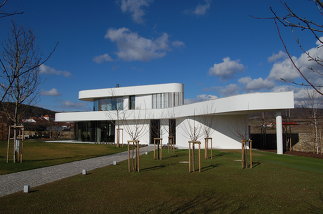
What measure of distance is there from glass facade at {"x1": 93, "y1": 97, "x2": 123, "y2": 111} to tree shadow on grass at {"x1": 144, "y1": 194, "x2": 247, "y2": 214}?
30.2 m

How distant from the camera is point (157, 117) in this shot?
32.7 metres

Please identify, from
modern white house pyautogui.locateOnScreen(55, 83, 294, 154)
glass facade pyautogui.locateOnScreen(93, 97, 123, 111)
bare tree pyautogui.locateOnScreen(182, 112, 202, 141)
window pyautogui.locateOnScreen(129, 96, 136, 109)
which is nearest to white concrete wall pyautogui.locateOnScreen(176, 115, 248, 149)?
modern white house pyautogui.locateOnScreen(55, 83, 294, 154)

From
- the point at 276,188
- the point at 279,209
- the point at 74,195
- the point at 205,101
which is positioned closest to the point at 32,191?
the point at 74,195

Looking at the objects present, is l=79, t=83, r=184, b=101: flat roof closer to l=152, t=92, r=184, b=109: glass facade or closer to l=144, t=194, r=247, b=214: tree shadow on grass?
l=152, t=92, r=184, b=109: glass facade

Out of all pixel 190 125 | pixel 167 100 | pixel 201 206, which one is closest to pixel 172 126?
pixel 167 100

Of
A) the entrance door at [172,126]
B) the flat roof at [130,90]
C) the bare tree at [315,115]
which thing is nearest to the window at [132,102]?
the flat roof at [130,90]

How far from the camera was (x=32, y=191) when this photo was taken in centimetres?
820

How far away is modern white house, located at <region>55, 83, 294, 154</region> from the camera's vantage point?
25772 mm

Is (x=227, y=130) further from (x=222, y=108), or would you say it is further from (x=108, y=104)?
(x=108, y=104)

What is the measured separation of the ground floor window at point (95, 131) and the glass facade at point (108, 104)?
222 cm

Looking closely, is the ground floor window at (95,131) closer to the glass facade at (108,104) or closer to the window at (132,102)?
the glass facade at (108,104)

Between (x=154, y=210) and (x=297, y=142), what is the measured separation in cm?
2190

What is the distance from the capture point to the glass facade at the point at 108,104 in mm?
36969

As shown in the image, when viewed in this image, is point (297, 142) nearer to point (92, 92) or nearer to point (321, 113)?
point (321, 113)
